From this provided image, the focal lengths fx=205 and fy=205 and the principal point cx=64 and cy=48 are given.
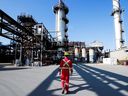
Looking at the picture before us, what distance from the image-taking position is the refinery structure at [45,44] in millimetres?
33125

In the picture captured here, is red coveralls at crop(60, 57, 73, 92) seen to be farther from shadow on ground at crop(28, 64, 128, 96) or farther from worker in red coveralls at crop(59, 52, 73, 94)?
shadow on ground at crop(28, 64, 128, 96)

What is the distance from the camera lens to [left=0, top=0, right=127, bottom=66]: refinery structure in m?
33.1

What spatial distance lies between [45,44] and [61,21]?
1653 cm

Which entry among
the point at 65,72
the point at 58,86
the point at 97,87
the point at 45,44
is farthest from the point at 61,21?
the point at 65,72

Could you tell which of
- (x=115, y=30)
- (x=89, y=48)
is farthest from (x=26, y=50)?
(x=89, y=48)

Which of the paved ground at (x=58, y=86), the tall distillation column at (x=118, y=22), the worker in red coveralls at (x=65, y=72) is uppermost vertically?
the tall distillation column at (x=118, y=22)

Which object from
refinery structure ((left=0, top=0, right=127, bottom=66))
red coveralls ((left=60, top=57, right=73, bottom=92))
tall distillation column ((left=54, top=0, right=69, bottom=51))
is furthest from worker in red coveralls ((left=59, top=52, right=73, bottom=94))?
tall distillation column ((left=54, top=0, right=69, bottom=51))

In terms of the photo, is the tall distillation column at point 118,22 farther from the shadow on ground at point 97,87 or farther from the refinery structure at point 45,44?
the shadow on ground at point 97,87

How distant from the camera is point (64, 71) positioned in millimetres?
8062

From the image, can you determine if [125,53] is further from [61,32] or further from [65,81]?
[65,81]

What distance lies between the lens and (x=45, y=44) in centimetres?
4741

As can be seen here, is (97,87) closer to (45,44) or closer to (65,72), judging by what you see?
(65,72)

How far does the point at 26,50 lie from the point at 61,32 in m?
Answer: 19.2

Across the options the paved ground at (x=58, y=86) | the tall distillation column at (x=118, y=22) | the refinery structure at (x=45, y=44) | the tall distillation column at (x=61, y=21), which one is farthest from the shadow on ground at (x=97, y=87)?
the tall distillation column at (x=118, y=22)
